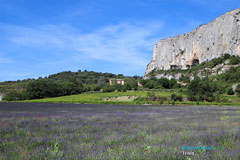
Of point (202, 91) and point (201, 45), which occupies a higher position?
point (201, 45)

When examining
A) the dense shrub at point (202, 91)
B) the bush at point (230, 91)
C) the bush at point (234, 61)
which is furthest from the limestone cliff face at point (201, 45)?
the dense shrub at point (202, 91)

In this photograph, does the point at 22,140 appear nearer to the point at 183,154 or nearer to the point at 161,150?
the point at 161,150

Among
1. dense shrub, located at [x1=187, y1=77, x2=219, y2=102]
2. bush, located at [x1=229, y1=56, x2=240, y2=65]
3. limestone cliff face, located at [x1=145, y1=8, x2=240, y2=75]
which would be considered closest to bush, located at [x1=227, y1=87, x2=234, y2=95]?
dense shrub, located at [x1=187, y1=77, x2=219, y2=102]

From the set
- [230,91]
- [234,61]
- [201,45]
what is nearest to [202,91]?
[230,91]

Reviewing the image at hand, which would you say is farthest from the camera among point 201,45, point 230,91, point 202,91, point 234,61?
point 201,45

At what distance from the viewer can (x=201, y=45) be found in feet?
391

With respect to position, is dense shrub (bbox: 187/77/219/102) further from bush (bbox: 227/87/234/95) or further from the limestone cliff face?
the limestone cliff face

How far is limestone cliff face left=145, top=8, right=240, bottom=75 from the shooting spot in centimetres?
9670

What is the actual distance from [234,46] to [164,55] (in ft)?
212

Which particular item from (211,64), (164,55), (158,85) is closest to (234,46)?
(211,64)

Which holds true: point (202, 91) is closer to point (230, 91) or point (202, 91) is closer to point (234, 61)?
→ point (230, 91)

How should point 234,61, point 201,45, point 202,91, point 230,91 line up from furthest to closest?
point 201,45 → point 234,61 → point 230,91 → point 202,91

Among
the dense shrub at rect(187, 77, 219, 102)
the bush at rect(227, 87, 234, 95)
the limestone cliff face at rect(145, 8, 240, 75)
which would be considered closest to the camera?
the dense shrub at rect(187, 77, 219, 102)

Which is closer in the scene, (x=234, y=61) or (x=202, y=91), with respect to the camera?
(x=202, y=91)
